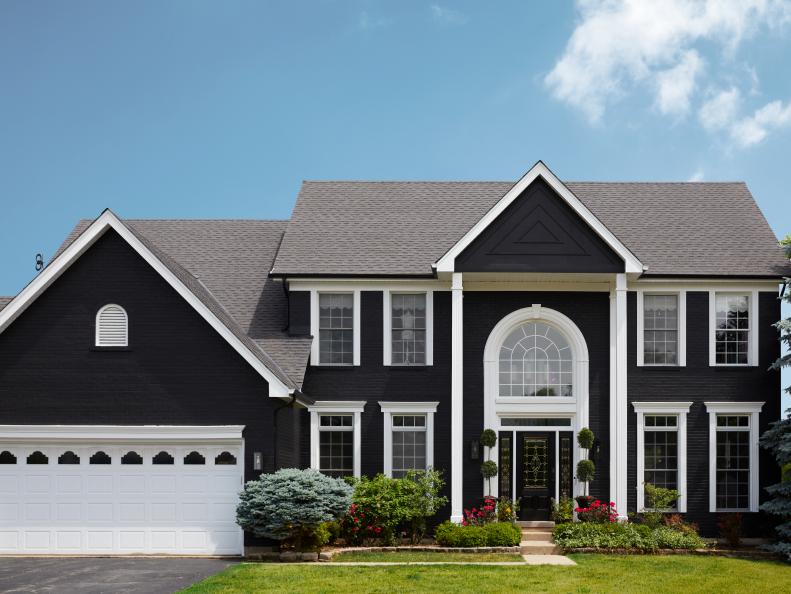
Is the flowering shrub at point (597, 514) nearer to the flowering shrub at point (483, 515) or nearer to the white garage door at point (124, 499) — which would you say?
the flowering shrub at point (483, 515)

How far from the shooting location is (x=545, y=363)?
2561cm

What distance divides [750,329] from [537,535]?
7401 millimetres

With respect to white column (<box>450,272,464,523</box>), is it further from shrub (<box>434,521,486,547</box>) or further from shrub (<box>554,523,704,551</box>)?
shrub (<box>554,523,704,551</box>)

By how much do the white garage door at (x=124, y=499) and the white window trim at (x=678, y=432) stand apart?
974cm

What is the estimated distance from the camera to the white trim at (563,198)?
78.7 feet

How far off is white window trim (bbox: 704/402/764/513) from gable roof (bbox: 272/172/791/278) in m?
3.19

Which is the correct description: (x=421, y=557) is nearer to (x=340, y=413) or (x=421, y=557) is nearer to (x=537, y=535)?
(x=537, y=535)

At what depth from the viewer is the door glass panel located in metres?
25.2

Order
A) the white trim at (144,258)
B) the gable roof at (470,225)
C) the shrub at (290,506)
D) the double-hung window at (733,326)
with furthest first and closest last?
the double-hung window at (733,326), the gable roof at (470,225), the white trim at (144,258), the shrub at (290,506)

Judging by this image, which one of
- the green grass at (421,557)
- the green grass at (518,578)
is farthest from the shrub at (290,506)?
the green grass at (518,578)

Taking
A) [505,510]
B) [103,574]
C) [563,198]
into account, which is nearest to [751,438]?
[505,510]

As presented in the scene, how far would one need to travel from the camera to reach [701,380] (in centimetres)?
2558

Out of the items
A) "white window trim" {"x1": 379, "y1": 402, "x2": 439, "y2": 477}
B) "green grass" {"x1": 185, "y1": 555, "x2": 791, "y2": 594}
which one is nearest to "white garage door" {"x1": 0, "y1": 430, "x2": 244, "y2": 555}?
"green grass" {"x1": 185, "y1": 555, "x2": 791, "y2": 594}

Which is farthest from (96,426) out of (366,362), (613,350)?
(613,350)
